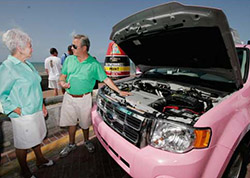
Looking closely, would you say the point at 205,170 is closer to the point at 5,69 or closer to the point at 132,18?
the point at 132,18

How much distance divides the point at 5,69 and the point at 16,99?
35 cm

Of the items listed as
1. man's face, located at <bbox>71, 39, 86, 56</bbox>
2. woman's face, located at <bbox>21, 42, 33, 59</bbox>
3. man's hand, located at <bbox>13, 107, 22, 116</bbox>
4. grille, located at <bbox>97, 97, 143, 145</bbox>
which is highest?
man's face, located at <bbox>71, 39, 86, 56</bbox>

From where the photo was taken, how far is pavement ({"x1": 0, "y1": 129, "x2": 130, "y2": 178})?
1.94 metres

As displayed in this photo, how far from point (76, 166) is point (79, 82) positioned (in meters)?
1.28

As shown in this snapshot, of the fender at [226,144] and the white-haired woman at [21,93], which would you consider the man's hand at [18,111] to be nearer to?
the white-haired woman at [21,93]

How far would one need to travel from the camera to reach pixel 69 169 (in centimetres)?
205

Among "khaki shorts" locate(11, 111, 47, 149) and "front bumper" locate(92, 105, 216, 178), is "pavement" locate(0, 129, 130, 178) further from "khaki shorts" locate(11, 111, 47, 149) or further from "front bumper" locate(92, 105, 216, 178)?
"front bumper" locate(92, 105, 216, 178)

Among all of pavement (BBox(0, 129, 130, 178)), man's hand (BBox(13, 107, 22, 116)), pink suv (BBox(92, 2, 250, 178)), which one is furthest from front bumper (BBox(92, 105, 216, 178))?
man's hand (BBox(13, 107, 22, 116))

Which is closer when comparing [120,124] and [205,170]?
[205,170]

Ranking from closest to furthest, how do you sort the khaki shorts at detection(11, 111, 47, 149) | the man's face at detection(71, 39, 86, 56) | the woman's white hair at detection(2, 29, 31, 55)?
1. the woman's white hair at detection(2, 29, 31, 55)
2. the khaki shorts at detection(11, 111, 47, 149)
3. the man's face at detection(71, 39, 86, 56)

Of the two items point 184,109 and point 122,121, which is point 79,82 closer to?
point 122,121

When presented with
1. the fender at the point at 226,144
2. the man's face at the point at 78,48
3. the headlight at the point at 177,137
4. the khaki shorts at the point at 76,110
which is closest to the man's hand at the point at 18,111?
the khaki shorts at the point at 76,110

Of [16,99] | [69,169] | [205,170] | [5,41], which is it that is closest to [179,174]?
[205,170]

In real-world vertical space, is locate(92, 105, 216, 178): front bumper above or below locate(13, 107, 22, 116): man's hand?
below
